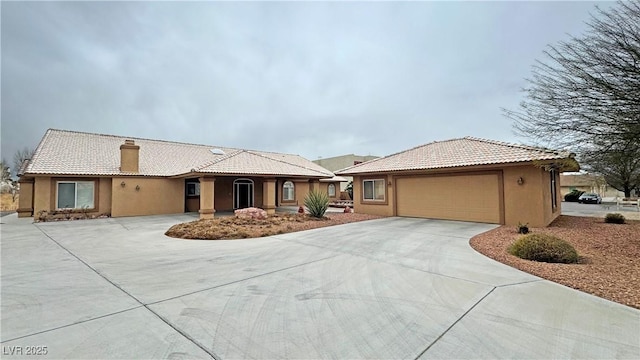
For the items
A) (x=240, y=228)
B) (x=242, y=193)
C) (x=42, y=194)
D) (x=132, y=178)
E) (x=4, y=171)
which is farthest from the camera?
(x=4, y=171)

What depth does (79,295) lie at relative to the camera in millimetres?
4512

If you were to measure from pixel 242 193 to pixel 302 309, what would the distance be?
18.8 m

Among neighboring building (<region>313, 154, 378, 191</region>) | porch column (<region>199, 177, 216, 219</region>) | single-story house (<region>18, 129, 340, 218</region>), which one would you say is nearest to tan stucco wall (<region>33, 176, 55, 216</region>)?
single-story house (<region>18, 129, 340, 218</region>)

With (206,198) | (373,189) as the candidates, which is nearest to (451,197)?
(373,189)

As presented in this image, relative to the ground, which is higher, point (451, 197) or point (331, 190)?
point (331, 190)

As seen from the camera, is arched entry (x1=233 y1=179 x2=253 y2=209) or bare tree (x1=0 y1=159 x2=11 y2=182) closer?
arched entry (x1=233 y1=179 x2=253 y2=209)

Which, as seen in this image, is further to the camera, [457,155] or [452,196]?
[457,155]

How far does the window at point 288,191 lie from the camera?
2602 cm

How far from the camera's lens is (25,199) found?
1956 centimetres

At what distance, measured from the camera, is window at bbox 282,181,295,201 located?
85.4 feet

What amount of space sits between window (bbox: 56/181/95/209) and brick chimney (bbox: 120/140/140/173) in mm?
2047

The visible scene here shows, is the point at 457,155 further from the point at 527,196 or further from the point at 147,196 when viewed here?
the point at 147,196

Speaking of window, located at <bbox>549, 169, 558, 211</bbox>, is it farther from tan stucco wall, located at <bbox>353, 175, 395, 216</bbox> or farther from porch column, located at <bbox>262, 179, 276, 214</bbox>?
porch column, located at <bbox>262, 179, 276, 214</bbox>

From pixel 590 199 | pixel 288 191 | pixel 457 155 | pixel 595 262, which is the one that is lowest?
pixel 595 262
